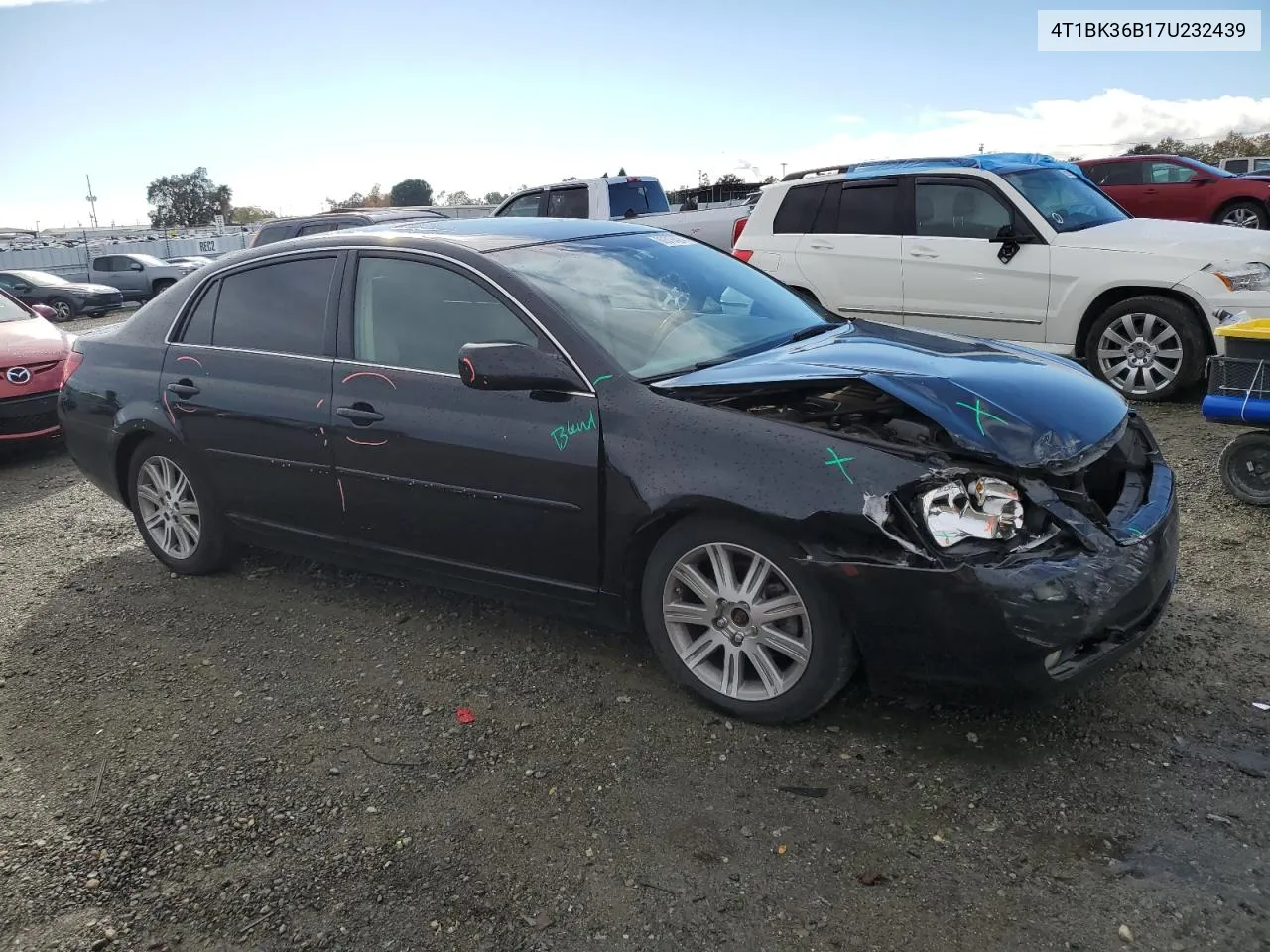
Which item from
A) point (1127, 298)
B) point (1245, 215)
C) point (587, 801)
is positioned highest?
point (1245, 215)

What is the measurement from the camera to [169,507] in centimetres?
512

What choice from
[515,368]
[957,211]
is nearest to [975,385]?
[515,368]

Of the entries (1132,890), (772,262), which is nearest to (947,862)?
(1132,890)

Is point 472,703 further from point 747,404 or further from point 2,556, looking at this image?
point 2,556

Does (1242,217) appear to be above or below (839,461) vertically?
above

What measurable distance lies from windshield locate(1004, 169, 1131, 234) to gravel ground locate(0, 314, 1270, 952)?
13.7ft

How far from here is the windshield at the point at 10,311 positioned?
A: 911 centimetres

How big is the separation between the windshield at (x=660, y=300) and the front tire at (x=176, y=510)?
6.81 ft

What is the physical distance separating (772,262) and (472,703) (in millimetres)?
6180

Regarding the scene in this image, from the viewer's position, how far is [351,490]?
4180mm

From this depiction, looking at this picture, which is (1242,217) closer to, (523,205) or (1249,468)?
(523,205)

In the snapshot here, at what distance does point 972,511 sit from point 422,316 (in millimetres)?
2265

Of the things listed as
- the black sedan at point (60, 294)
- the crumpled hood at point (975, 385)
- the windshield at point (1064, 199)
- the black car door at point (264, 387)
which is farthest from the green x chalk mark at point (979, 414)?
the black sedan at point (60, 294)

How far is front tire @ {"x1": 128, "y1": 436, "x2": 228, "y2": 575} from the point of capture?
16.1 ft
